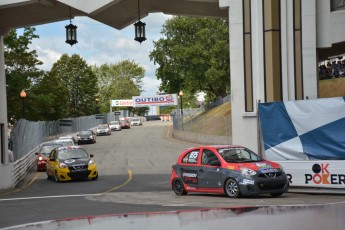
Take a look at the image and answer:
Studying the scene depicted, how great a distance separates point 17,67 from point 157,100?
43.2 metres

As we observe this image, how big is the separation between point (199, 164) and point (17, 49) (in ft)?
149

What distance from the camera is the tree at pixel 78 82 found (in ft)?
367

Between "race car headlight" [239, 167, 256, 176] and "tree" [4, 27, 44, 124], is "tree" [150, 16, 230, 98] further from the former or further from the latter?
"race car headlight" [239, 167, 256, 176]

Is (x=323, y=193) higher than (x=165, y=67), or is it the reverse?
(x=165, y=67)

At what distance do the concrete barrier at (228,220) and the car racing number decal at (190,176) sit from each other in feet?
29.0

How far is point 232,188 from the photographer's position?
16.6m

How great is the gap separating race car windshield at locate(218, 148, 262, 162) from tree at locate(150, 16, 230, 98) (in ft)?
160

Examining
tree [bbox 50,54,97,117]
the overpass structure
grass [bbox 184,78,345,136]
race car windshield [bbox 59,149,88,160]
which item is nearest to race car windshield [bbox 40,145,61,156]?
race car windshield [bbox 59,149,88,160]

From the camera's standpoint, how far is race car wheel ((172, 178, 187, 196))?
732 inches

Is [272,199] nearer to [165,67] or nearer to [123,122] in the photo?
[165,67]

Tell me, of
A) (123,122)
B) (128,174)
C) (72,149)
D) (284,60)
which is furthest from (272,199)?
(123,122)

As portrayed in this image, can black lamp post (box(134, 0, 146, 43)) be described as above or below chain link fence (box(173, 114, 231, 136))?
above

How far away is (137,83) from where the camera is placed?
16000 centimetres

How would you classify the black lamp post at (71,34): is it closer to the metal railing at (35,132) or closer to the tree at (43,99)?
the metal railing at (35,132)
